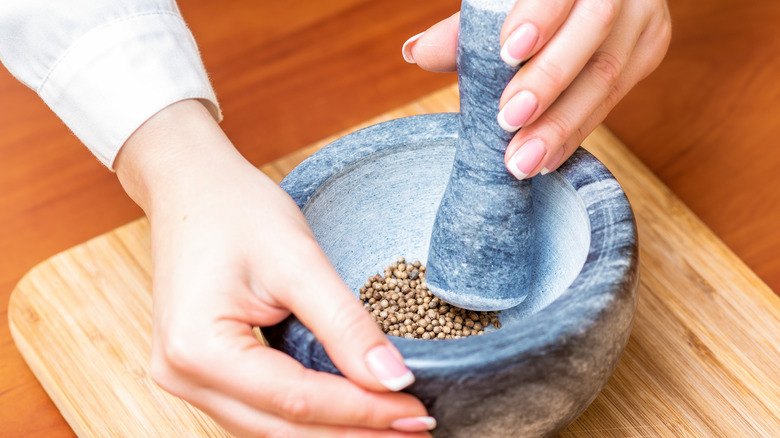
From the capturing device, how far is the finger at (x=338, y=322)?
0.77 m

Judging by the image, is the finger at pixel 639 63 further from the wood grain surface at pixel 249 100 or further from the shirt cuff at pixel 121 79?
the wood grain surface at pixel 249 100

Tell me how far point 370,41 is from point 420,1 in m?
0.18

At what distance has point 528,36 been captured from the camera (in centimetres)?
84

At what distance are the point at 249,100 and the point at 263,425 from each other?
3.00 feet

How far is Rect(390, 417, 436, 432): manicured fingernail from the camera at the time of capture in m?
0.79

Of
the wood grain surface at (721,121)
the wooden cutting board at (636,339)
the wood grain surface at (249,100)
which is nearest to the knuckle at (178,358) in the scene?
the wooden cutting board at (636,339)

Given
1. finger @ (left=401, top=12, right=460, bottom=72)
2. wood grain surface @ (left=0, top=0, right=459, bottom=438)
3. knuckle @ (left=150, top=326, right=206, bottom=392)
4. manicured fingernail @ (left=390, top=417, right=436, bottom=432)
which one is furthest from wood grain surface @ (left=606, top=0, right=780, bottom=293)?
knuckle @ (left=150, top=326, right=206, bottom=392)

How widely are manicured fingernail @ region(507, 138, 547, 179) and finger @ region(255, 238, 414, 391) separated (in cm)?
25

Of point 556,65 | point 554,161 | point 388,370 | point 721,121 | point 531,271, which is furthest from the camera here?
point 721,121

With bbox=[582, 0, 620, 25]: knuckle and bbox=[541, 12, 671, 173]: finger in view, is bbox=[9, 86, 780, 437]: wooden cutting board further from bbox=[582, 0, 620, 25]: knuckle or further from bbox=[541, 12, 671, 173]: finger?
bbox=[582, 0, 620, 25]: knuckle

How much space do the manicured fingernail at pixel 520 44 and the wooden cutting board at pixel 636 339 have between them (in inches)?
19.6

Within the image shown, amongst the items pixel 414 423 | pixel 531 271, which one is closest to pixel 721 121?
pixel 531 271

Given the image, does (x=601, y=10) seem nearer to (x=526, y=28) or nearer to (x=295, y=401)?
(x=526, y=28)

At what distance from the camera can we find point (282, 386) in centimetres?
77
